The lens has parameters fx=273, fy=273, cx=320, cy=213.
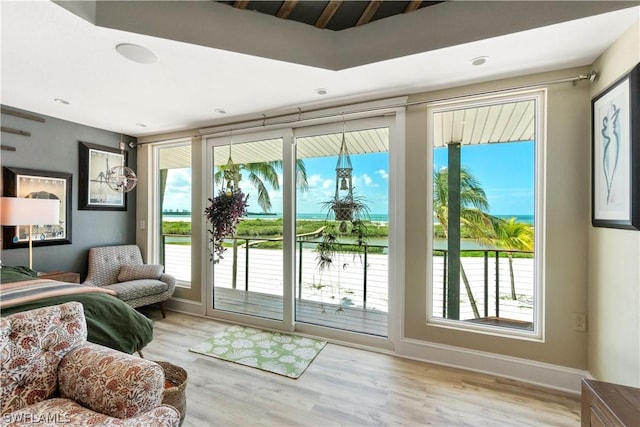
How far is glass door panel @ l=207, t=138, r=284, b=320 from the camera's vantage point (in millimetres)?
3135

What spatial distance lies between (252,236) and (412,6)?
265 cm

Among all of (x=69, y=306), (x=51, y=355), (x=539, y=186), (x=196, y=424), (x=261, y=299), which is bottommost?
(x=196, y=424)

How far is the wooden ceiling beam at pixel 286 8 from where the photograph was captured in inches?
70.7

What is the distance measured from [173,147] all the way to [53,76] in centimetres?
171

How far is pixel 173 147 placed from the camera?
12.5ft

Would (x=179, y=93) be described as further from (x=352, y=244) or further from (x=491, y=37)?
(x=491, y=37)

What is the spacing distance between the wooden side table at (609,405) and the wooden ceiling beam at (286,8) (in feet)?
8.46

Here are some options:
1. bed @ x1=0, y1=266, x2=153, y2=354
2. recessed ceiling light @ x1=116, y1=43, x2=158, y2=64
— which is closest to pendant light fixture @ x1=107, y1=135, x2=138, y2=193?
bed @ x1=0, y1=266, x2=153, y2=354

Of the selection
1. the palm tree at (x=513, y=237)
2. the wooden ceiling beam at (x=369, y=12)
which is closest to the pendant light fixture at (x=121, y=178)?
the wooden ceiling beam at (x=369, y=12)

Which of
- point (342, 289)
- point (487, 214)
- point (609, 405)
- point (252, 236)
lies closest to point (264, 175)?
point (252, 236)

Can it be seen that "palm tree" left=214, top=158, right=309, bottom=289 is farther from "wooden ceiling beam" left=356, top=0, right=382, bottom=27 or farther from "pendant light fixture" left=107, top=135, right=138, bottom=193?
"wooden ceiling beam" left=356, top=0, right=382, bottom=27

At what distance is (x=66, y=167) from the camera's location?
320 centimetres

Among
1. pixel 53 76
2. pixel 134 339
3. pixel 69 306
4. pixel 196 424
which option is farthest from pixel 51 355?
pixel 53 76

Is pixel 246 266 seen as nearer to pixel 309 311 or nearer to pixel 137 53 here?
pixel 309 311
